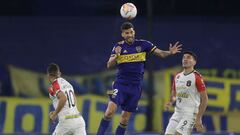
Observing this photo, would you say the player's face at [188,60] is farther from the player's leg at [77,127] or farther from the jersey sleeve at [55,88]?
the jersey sleeve at [55,88]

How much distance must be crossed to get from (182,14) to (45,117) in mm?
5561

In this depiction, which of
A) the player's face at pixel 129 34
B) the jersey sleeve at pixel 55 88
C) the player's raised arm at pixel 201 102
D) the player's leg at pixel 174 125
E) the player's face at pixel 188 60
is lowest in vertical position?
the player's leg at pixel 174 125

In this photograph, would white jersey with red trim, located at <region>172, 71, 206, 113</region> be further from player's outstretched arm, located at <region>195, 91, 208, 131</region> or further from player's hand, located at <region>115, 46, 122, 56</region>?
player's hand, located at <region>115, 46, 122, 56</region>

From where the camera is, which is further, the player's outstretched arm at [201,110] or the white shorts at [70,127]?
the player's outstretched arm at [201,110]

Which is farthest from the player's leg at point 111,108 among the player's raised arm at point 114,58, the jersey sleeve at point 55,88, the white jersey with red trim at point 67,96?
the jersey sleeve at point 55,88

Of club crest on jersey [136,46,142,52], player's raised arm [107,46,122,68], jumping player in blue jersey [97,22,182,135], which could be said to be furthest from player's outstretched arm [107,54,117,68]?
club crest on jersey [136,46,142,52]

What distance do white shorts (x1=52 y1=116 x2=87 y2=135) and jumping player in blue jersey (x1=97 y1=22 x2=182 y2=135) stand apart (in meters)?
1.42

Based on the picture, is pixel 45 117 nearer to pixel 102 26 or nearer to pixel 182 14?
pixel 102 26

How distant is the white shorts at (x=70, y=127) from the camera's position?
A: 15.4 m

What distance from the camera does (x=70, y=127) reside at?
15.5m

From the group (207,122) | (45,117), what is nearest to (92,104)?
(45,117)

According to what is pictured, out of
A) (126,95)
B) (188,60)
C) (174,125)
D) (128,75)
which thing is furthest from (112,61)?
(174,125)

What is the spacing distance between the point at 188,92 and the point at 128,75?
127 centimetres

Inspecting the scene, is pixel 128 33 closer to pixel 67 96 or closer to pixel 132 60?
pixel 132 60
